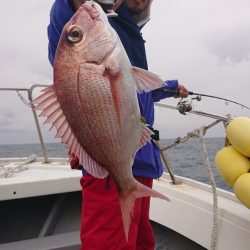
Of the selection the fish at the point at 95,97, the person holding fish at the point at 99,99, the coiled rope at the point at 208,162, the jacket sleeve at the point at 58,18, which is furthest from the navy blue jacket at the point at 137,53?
the coiled rope at the point at 208,162

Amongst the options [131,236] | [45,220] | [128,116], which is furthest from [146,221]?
[45,220]

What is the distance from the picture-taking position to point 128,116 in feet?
4.90

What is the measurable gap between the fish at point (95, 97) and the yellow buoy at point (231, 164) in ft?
3.09

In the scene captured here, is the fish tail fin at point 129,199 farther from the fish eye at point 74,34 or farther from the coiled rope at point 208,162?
the coiled rope at point 208,162

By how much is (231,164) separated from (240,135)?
0.20 m

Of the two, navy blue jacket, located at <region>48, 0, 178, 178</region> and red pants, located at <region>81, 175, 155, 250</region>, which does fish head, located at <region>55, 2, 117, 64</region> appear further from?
red pants, located at <region>81, 175, 155, 250</region>

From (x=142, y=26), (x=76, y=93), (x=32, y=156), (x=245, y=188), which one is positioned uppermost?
(x=142, y=26)

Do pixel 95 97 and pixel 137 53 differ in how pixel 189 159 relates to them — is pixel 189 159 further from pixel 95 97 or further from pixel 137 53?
pixel 95 97

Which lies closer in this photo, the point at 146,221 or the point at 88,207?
the point at 88,207

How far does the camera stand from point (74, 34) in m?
1.42

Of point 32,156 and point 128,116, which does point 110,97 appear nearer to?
point 128,116

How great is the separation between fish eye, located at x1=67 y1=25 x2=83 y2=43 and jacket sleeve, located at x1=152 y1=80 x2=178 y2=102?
1.12m

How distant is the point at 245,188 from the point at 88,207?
956 millimetres

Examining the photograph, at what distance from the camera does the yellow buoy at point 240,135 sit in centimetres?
223
